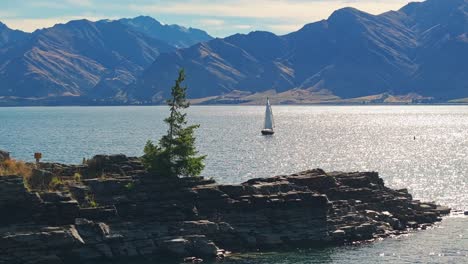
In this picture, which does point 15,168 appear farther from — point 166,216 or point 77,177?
point 166,216

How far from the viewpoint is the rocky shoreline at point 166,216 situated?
7438 cm

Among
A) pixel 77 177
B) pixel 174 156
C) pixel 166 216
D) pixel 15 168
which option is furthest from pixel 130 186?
pixel 15 168

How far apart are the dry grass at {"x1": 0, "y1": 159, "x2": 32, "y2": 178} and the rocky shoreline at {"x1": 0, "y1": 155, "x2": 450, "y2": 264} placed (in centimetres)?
100

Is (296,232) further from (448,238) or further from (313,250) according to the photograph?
(448,238)

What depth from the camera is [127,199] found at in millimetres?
80562

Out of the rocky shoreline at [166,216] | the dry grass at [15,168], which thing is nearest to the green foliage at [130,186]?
the rocky shoreline at [166,216]

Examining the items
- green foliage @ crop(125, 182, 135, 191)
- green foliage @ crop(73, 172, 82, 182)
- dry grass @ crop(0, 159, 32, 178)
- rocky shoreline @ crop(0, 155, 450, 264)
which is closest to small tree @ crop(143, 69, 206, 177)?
rocky shoreline @ crop(0, 155, 450, 264)

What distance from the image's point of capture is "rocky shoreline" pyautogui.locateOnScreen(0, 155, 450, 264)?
2928 inches

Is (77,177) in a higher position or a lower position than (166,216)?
higher

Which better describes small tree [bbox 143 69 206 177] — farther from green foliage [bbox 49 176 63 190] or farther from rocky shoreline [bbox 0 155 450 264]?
green foliage [bbox 49 176 63 190]

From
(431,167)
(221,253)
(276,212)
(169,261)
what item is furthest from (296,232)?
(431,167)

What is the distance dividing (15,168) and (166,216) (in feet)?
55.7

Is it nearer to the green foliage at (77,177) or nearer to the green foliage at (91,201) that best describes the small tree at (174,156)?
the green foliage at (77,177)

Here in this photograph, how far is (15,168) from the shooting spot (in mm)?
80062
